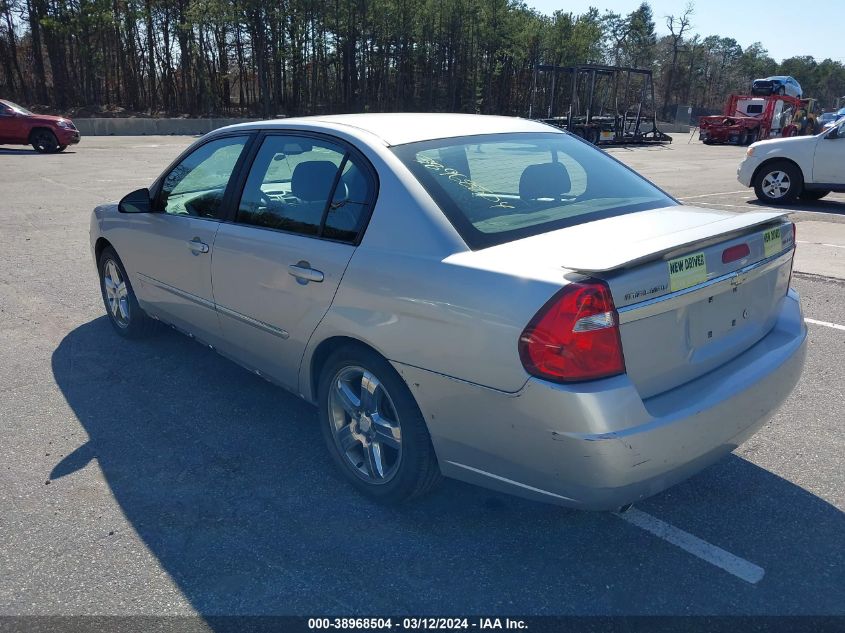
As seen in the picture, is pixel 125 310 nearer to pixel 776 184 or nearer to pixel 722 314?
pixel 722 314

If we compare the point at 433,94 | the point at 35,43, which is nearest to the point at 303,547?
the point at 35,43

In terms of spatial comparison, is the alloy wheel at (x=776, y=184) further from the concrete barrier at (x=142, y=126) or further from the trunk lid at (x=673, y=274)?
the concrete barrier at (x=142, y=126)

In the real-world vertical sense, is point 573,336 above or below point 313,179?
below

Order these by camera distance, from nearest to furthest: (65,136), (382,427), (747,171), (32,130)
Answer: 1. (382,427)
2. (747,171)
3. (32,130)
4. (65,136)

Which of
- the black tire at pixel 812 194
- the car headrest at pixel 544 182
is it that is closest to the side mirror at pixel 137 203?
the car headrest at pixel 544 182

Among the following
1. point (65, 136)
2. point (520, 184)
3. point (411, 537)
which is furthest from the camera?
point (65, 136)

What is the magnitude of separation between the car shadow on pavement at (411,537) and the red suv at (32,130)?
20861 mm

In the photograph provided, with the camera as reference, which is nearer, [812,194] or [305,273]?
[305,273]

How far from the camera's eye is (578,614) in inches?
99.0

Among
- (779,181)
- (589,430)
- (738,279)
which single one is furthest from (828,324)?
(779,181)

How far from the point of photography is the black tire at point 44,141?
21578 mm

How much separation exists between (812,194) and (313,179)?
12.4 meters

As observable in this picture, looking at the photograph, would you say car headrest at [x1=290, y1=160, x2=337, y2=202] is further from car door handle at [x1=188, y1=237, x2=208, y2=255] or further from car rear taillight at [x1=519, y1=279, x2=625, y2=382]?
car rear taillight at [x1=519, y1=279, x2=625, y2=382]

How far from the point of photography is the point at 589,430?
7.75 feet
